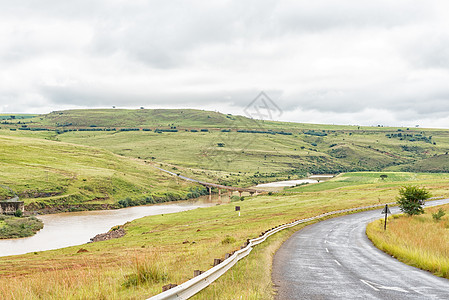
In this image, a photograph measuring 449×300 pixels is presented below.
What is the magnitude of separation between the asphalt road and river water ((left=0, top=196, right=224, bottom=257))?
44469mm

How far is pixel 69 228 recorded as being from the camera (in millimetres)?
74250

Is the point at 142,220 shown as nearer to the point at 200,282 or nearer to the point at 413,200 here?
the point at 413,200

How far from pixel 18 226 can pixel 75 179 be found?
4861 centimetres

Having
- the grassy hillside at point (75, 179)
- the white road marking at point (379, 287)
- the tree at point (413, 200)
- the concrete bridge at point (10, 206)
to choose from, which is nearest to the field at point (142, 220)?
the grassy hillside at point (75, 179)

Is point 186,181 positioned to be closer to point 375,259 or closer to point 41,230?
point 41,230

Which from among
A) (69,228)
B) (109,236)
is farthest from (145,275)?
(69,228)

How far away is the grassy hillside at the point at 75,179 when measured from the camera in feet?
335

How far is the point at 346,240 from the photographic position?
33000 millimetres

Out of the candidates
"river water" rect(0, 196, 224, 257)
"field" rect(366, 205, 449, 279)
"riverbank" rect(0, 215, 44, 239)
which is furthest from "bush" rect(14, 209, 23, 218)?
"field" rect(366, 205, 449, 279)

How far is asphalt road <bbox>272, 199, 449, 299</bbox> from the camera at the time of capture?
12750 millimetres

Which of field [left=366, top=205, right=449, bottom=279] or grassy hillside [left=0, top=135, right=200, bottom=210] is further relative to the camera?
grassy hillside [left=0, top=135, right=200, bottom=210]

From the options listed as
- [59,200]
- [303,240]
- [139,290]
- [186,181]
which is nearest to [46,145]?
[186,181]

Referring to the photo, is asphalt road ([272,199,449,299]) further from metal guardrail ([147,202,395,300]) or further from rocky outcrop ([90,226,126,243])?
rocky outcrop ([90,226,126,243])

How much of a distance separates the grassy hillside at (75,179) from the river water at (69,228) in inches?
318
